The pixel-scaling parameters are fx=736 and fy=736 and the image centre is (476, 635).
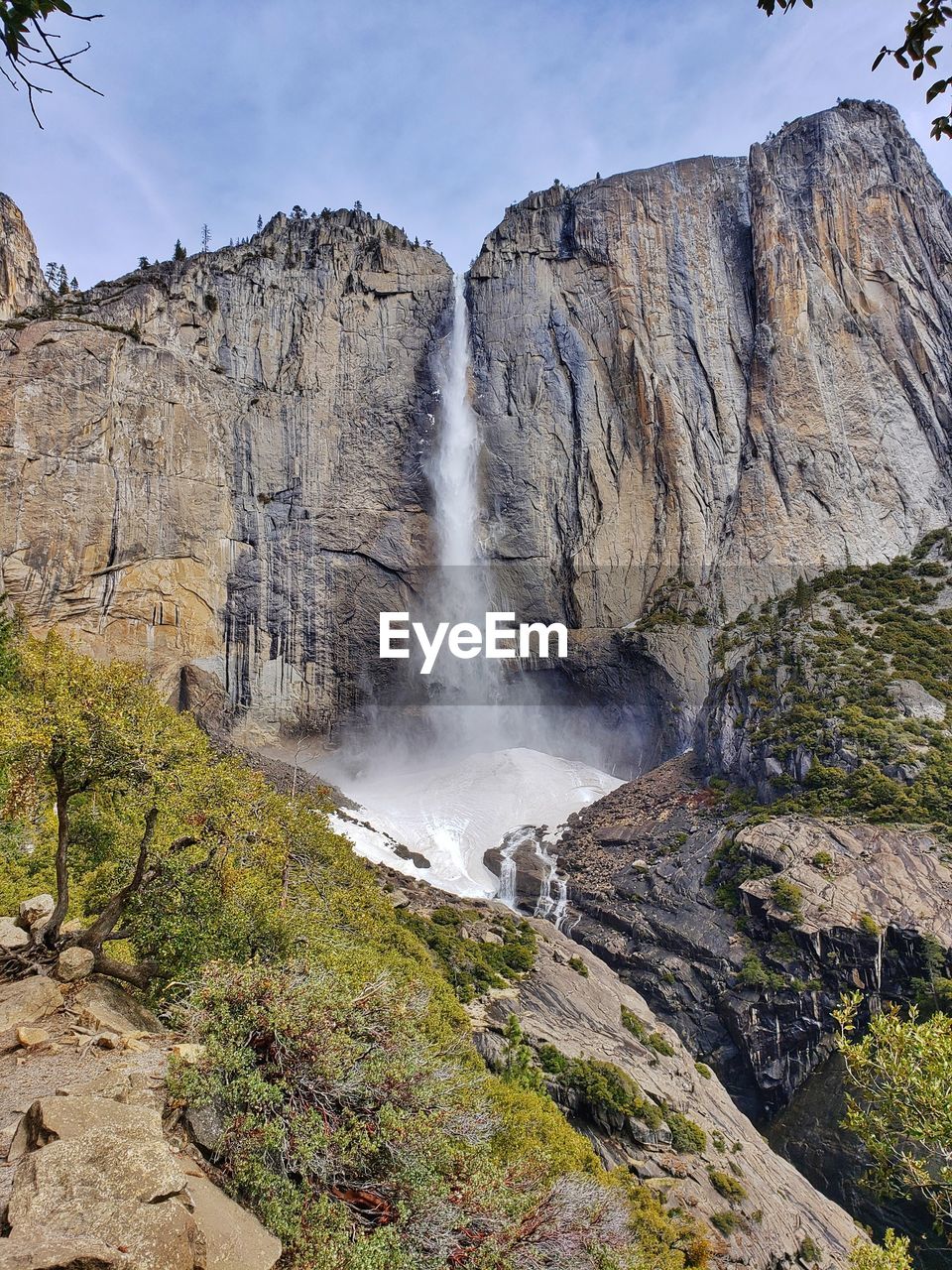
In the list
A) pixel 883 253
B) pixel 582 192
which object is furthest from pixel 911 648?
pixel 582 192

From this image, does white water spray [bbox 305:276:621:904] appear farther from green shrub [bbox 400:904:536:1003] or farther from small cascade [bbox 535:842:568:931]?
green shrub [bbox 400:904:536:1003]

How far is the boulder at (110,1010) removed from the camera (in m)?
9.19

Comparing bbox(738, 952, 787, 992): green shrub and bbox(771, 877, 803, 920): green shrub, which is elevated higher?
bbox(771, 877, 803, 920): green shrub

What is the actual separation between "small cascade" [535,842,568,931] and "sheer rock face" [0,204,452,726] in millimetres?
21952

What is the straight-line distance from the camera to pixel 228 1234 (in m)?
5.81

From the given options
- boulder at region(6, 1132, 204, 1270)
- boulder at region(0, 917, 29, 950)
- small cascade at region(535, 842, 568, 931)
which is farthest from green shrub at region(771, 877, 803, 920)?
boulder at region(6, 1132, 204, 1270)

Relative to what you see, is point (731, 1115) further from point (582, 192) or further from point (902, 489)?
point (582, 192)

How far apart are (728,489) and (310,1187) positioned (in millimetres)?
58133

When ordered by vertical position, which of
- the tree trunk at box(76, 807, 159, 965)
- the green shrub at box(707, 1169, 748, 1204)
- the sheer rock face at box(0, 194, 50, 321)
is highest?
the sheer rock face at box(0, 194, 50, 321)

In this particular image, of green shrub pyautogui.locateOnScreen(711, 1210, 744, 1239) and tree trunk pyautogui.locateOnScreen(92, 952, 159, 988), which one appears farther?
green shrub pyautogui.locateOnScreen(711, 1210, 744, 1239)

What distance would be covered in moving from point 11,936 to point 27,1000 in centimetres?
184

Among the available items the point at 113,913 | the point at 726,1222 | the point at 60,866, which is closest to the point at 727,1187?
the point at 726,1222

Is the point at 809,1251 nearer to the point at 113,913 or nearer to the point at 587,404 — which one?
the point at 113,913

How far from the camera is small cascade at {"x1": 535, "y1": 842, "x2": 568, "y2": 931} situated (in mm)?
40250
